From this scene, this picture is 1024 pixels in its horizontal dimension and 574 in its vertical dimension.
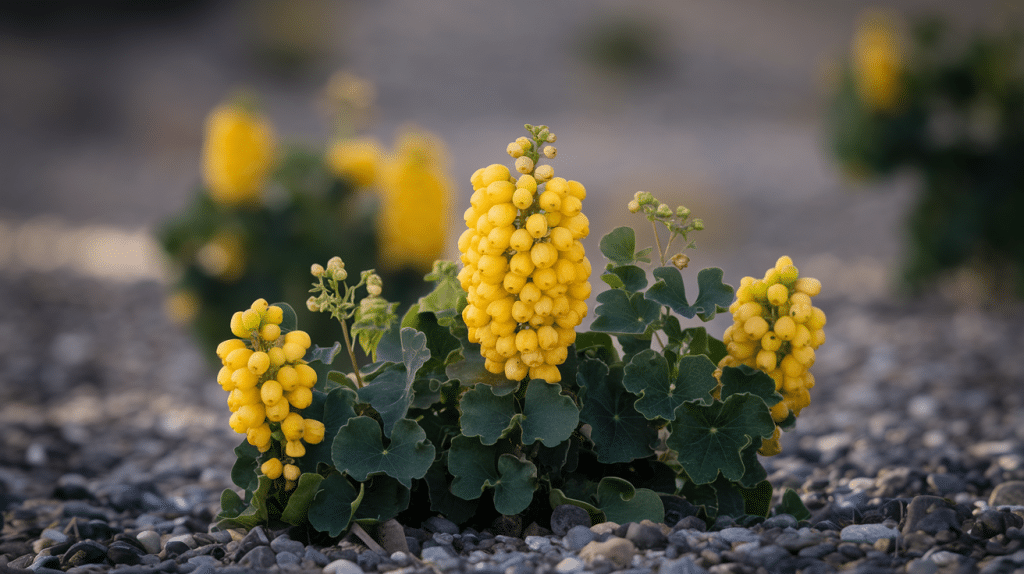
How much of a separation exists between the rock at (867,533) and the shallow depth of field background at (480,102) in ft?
12.4

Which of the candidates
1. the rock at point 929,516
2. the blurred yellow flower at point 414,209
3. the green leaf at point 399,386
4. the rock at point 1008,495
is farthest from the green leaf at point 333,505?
the blurred yellow flower at point 414,209

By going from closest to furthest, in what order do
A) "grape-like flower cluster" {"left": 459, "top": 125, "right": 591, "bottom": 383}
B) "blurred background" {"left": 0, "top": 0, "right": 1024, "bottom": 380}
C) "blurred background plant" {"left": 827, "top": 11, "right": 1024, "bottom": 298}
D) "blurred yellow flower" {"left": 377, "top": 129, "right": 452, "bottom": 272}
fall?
"grape-like flower cluster" {"left": 459, "top": 125, "right": 591, "bottom": 383} < "blurred yellow flower" {"left": 377, "top": 129, "right": 452, "bottom": 272} < "blurred background plant" {"left": 827, "top": 11, "right": 1024, "bottom": 298} < "blurred background" {"left": 0, "top": 0, "right": 1024, "bottom": 380}

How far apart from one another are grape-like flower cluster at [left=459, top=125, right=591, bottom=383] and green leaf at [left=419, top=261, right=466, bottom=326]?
0.10 m

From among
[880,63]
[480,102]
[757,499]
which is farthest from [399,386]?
[480,102]

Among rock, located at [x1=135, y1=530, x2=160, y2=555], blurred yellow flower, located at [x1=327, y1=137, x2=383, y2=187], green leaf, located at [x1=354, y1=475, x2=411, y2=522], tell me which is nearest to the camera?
green leaf, located at [x1=354, y1=475, x2=411, y2=522]

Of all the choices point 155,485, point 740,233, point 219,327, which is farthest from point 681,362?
point 740,233

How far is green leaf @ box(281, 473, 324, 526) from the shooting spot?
1482 millimetres

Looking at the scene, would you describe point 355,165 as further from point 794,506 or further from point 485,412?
point 794,506

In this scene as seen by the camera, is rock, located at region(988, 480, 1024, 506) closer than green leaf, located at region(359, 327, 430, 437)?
No

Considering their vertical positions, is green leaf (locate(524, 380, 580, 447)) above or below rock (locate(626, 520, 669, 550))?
above

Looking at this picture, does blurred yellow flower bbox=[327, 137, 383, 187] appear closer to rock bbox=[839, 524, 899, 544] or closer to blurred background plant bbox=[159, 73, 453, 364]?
blurred background plant bbox=[159, 73, 453, 364]

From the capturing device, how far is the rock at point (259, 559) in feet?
4.69

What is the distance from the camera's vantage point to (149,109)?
1580cm

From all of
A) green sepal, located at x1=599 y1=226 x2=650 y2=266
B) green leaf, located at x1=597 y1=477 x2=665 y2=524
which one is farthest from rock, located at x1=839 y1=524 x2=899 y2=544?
green sepal, located at x1=599 y1=226 x2=650 y2=266
